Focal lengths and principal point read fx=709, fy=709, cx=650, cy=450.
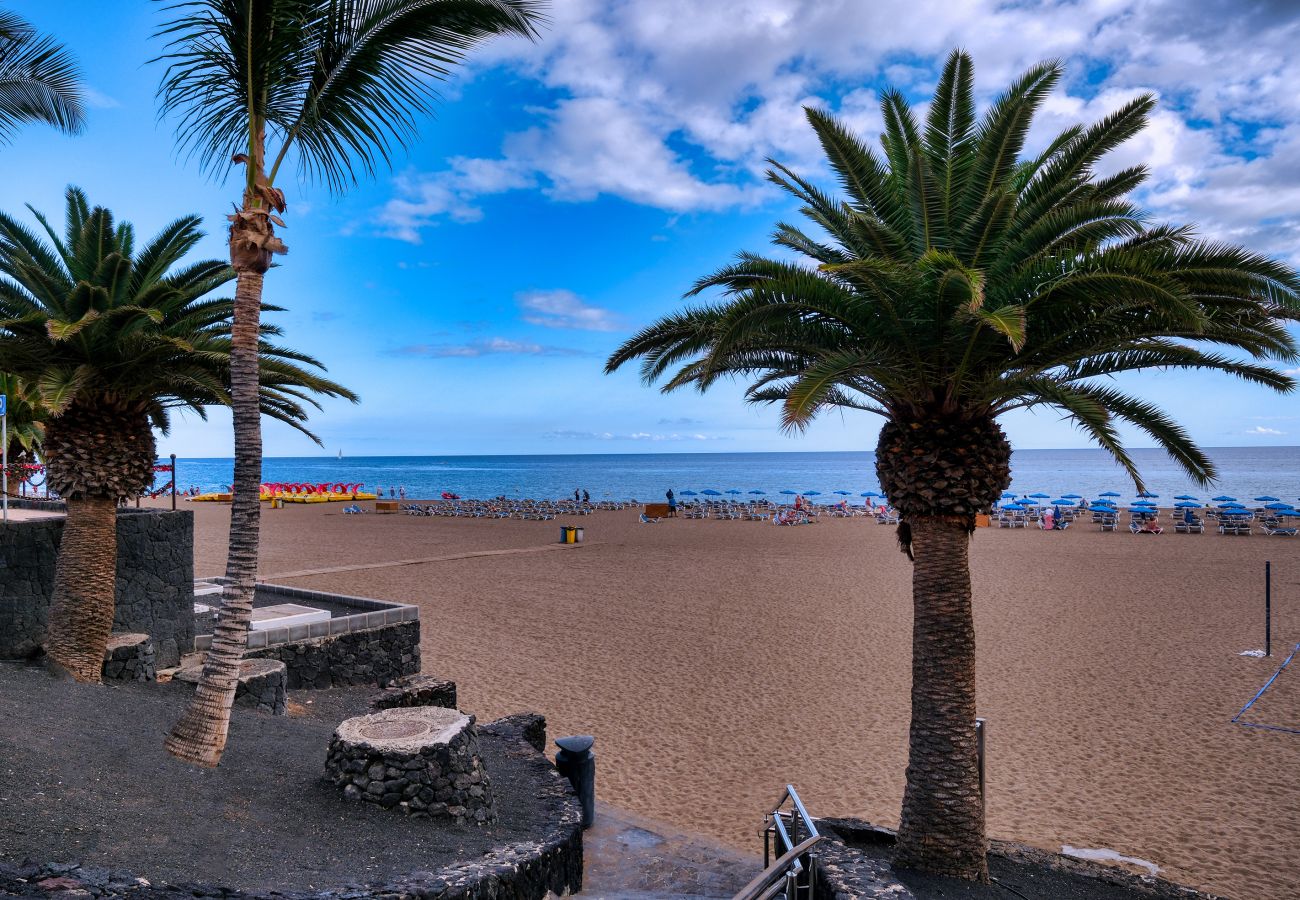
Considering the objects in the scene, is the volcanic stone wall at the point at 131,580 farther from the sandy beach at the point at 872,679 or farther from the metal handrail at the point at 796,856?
the metal handrail at the point at 796,856

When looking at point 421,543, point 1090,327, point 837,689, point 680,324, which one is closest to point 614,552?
point 421,543

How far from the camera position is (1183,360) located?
5.32m

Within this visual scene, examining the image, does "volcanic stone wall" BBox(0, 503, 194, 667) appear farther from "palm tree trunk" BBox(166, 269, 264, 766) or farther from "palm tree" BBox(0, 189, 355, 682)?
"palm tree trunk" BBox(166, 269, 264, 766)

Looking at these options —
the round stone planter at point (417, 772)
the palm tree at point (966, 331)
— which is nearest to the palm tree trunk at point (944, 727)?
the palm tree at point (966, 331)

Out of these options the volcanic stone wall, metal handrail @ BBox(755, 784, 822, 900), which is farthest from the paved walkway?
the volcanic stone wall

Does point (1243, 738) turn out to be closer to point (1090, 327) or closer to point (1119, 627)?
point (1119, 627)

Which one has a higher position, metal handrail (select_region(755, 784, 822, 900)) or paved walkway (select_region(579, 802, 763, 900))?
metal handrail (select_region(755, 784, 822, 900))

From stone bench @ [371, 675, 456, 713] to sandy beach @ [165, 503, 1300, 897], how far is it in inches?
42.0

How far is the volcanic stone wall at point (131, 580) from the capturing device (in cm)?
732

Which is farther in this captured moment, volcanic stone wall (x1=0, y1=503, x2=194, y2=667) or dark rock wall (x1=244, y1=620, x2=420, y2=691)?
dark rock wall (x1=244, y1=620, x2=420, y2=691)

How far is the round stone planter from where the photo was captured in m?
5.22

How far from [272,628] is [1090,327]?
966cm

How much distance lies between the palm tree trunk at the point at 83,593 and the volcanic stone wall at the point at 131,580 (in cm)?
32

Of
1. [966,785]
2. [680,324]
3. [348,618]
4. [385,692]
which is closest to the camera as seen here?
[966,785]
